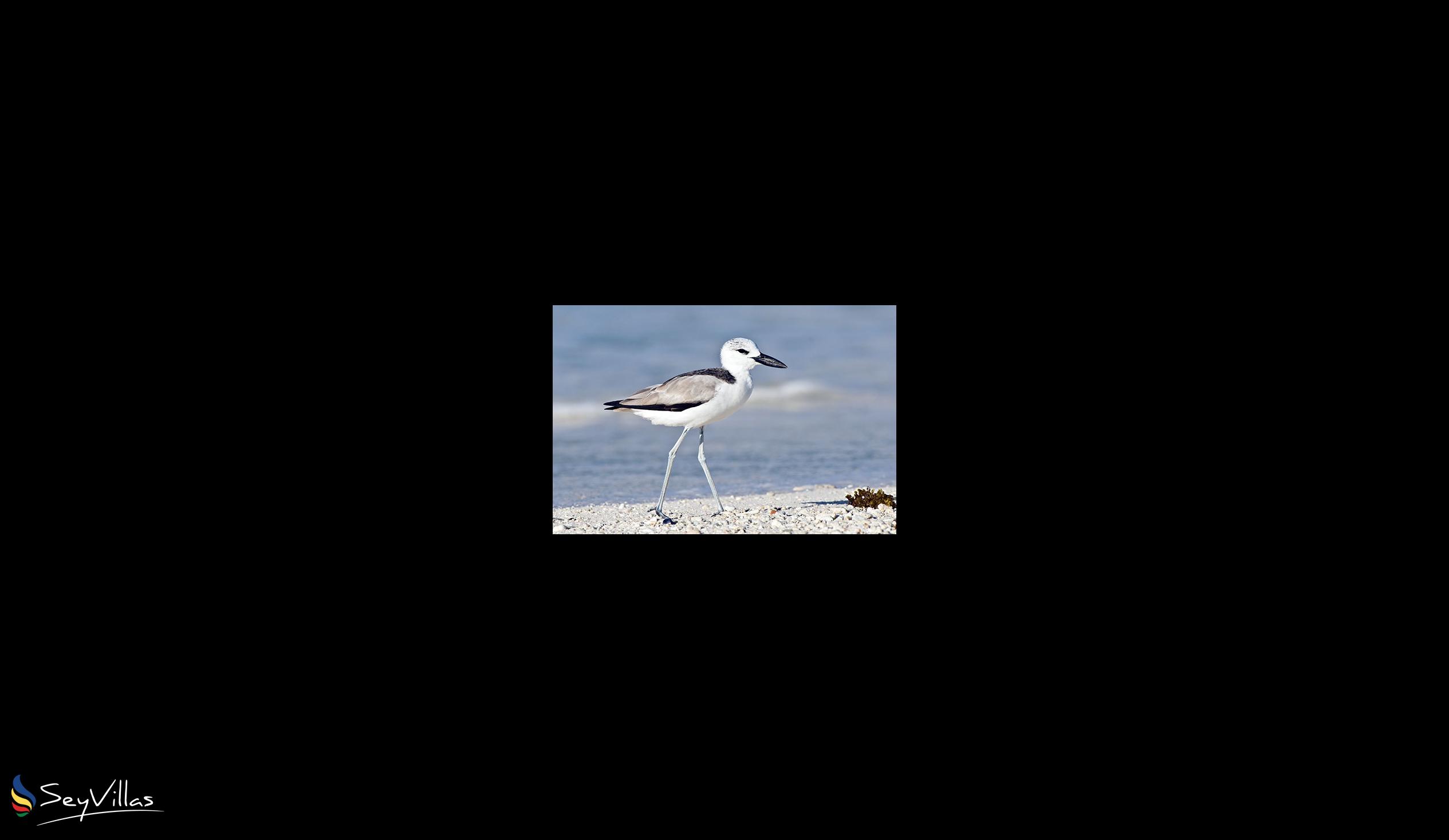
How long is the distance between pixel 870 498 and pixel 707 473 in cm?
81

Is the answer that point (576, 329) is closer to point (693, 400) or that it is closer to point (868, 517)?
point (693, 400)

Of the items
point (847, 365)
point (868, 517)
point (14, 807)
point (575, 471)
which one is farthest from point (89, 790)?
point (847, 365)

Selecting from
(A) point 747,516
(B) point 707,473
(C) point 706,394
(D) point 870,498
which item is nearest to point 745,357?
(C) point 706,394

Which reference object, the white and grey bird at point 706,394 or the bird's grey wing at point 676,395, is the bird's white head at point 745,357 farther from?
the bird's grey wing at point 676,395

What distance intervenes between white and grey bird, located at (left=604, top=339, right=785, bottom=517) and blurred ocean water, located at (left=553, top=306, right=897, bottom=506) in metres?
0.09

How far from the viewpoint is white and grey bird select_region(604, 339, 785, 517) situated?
18.1 feet

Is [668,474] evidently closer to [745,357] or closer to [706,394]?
[706,394]

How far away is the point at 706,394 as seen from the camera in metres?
5.51

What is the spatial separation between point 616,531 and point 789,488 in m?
1.21

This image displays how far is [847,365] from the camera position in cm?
657

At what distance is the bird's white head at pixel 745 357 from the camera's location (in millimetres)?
5516

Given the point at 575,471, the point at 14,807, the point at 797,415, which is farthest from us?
the point at 797,415

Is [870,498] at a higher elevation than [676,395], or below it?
below

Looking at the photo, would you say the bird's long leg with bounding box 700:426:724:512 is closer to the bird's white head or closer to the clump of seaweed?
the bird's white head
